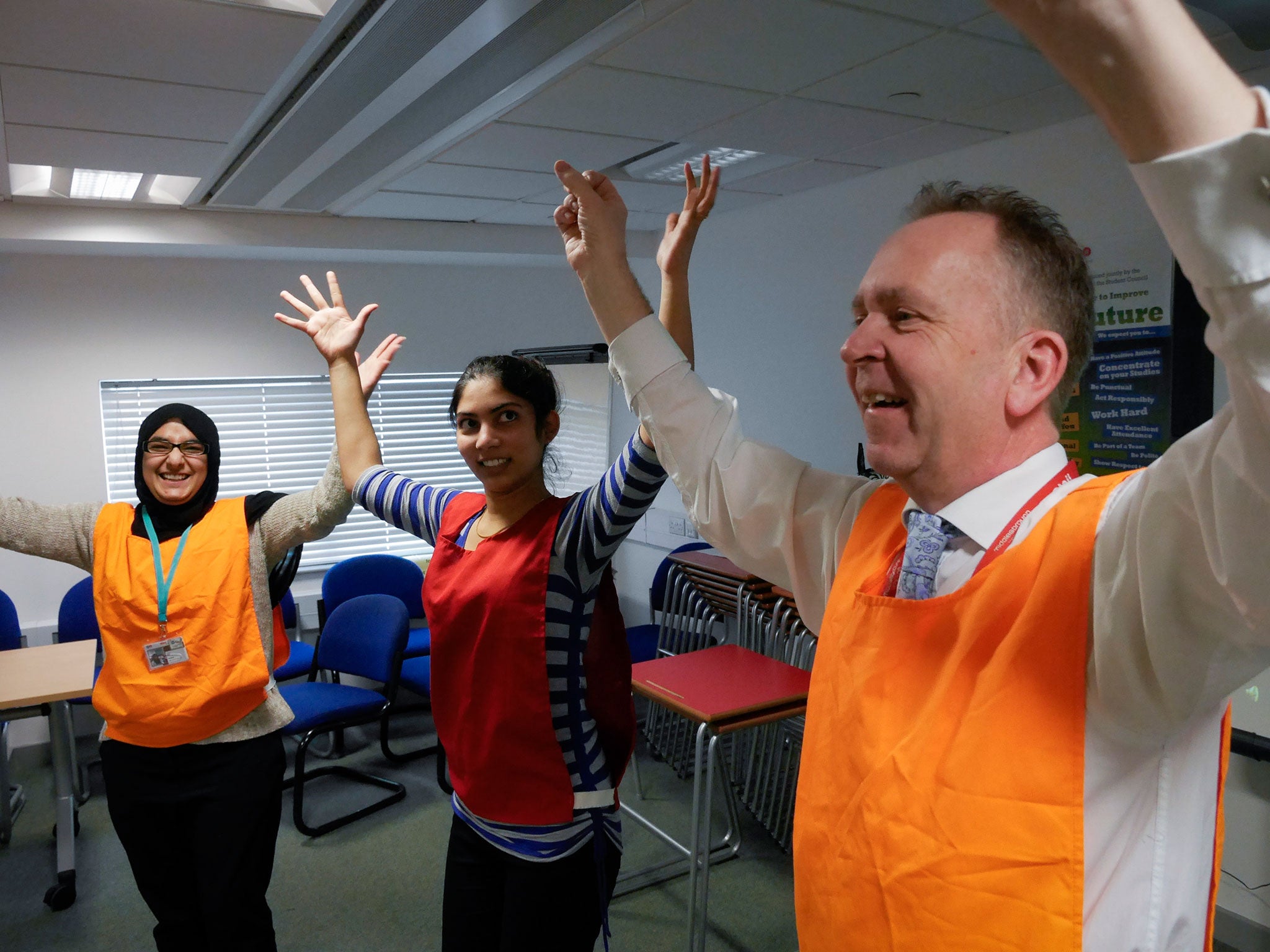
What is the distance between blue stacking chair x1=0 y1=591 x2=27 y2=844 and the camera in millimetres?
3562

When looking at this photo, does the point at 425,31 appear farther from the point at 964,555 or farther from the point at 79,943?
the point at 79,943

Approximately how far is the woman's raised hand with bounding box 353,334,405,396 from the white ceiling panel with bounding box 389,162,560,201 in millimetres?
1918

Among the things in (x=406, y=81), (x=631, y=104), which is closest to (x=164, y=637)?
(x=406, y=81)

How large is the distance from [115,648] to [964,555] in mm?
2076

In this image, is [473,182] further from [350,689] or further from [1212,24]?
[1212,24]

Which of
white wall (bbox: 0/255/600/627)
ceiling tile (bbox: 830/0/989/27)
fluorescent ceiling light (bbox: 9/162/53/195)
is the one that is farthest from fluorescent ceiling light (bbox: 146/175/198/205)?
ceiling tile (bbox: 830/0/989/27)

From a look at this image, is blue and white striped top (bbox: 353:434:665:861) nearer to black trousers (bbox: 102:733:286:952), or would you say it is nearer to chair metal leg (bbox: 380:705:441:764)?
black trousers (bbox: 102:733:286:952)

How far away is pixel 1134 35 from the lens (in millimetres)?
449

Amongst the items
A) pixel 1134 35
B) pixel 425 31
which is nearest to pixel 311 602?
pixel 425 31

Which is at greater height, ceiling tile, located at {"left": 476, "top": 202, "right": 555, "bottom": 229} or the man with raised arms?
ceiling tile, located at {"left": 476, "top": 202, "right": 555, "bottom": 229}

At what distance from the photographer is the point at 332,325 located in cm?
201

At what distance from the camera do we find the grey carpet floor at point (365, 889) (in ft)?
9.56

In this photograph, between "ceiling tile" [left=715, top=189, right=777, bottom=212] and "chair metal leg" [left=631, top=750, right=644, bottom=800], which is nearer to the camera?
"chair metal leg" [left=631, top=750, right=644, bottom=800]

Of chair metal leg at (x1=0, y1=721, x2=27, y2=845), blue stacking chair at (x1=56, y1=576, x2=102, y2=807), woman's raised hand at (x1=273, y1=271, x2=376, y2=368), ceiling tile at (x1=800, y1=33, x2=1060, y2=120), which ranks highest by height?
ceiling tile at (x1=800, y1=33, x2=1060, y2=120)
